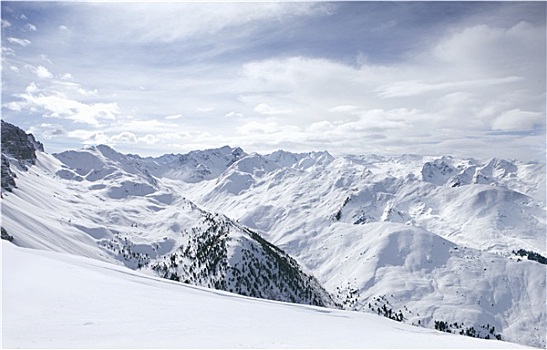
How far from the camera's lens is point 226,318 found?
34.8 meters

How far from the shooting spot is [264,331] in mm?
30656

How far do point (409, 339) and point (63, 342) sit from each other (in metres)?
28.7

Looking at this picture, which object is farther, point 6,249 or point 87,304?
point 6,249

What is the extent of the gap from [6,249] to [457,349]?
58.1 metres

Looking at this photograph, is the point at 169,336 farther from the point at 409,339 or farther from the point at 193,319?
the point at 409,339

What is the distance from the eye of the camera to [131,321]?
28922mm

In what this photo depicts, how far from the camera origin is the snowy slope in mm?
24344

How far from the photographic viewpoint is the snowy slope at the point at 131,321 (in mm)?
24344

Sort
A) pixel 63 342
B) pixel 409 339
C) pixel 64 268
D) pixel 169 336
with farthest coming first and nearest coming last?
pixel 64 268
pixel 409 339
pixel 169 336
pixel 63 342

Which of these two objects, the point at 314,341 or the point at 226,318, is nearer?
the point at 314,341

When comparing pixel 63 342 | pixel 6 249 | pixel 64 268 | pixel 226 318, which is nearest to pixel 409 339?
pixel 226 318

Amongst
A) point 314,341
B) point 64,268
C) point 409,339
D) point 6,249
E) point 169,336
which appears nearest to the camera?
point 169,336

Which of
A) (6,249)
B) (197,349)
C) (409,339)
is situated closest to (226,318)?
(197,349)

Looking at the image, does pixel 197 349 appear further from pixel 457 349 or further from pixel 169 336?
pixel 457 349
